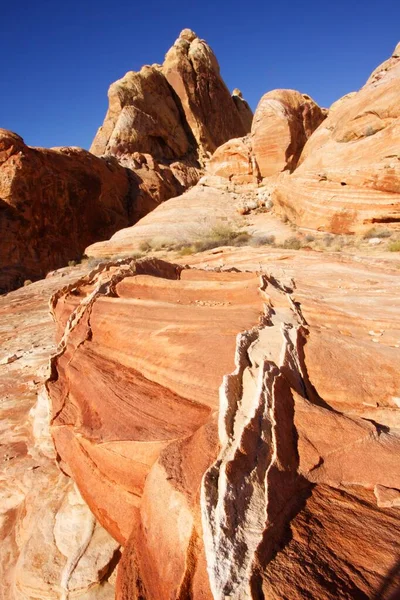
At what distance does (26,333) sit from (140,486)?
5.88 m

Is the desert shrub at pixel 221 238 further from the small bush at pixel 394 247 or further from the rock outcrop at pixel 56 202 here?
the rock outcrop at pixel 56 202

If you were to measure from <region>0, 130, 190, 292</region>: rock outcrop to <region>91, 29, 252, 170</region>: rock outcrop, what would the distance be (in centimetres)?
481

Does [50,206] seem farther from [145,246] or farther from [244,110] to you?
[244,110]

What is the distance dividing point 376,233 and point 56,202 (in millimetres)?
17280

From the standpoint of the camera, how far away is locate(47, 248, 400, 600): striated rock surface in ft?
4.65

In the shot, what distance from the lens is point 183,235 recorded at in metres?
13.9

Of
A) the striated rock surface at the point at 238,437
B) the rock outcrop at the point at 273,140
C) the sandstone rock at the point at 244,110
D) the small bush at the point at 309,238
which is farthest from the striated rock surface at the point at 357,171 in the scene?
the sandstone rock at the point at 244,110

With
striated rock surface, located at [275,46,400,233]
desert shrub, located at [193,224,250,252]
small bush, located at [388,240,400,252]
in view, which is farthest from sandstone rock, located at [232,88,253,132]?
small bush, located at [388,240,400,252]

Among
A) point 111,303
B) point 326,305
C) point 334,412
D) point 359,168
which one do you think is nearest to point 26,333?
point 111,303

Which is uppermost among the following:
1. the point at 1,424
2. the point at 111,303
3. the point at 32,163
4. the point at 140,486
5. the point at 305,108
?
the point at 305,108

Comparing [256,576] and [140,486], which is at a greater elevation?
[256,576]

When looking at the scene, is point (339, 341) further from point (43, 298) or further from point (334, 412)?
point (43, 298)

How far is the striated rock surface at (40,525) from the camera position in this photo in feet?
7.22

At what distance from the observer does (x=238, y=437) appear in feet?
5.88
